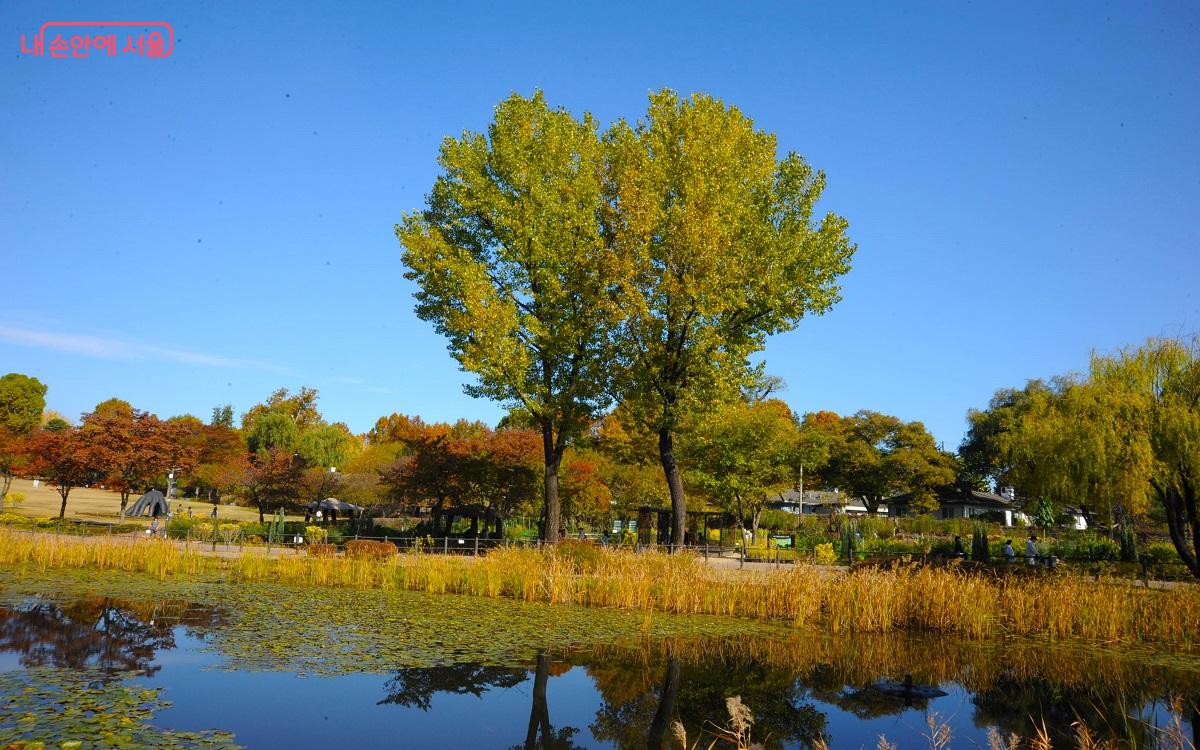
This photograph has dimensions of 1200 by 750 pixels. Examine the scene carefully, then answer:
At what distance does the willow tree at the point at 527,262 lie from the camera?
950 inches

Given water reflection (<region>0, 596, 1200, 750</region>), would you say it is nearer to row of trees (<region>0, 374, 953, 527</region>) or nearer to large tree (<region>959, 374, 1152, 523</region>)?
large tree (<region>959, 374, 1152, 523</region>)

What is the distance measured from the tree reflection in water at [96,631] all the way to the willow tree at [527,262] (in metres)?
11.8

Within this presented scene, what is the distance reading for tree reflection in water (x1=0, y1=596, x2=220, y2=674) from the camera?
9.39 meters

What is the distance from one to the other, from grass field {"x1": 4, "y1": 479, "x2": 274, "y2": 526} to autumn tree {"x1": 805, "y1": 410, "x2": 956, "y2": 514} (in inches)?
1963

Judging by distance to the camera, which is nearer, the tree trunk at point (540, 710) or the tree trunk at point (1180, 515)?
the tree trunk at point (540, 710)

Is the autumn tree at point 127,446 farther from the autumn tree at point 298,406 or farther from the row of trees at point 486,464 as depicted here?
the autumn tree at point 298,406

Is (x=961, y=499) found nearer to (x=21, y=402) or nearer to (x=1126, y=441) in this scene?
(x=1126, y=441)

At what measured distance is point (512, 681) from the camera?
31.9 feet

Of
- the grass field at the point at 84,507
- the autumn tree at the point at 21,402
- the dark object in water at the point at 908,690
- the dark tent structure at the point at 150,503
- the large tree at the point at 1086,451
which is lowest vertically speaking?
the grass field at the point at 84,507

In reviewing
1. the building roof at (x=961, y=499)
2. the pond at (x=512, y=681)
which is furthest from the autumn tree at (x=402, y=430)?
the building roof at (x=961, y=499)

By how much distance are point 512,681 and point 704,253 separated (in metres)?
14.8

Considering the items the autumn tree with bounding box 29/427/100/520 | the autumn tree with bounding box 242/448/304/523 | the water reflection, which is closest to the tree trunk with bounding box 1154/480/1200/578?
the water reflection

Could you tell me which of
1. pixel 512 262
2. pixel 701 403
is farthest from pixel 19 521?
pixel 701 403

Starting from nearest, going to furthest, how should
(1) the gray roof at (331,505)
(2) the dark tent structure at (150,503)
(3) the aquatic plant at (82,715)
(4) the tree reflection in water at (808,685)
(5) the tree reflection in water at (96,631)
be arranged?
(3) the aquatic plant at (82,715), (4) the tree reflection in water at (808,685), (5) the tree reflection in water at (96,631), (2) the dark tent structure at (150,503), (1) the gray roof at (331,505)
